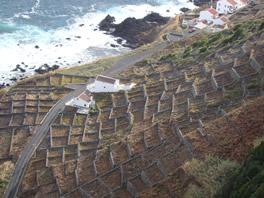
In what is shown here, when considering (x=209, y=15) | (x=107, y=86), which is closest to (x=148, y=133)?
(x=107, y=86)

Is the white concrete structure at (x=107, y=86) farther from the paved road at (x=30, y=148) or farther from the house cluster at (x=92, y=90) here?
the paved road at (x=30, y=148)

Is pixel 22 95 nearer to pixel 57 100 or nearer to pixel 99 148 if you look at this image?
pixel 57 100

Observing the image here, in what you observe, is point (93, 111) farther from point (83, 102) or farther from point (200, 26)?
point (200, 26)

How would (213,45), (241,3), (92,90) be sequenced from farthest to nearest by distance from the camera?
(241,3), (213,45), (92,90)

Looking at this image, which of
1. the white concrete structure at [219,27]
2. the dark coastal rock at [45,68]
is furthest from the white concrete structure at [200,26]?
the dark coastal rock at [45,68]

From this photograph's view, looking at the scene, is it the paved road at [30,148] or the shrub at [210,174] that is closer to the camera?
the shrub at [210,174]

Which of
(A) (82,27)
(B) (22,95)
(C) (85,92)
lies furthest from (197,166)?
(A) (82,27)
